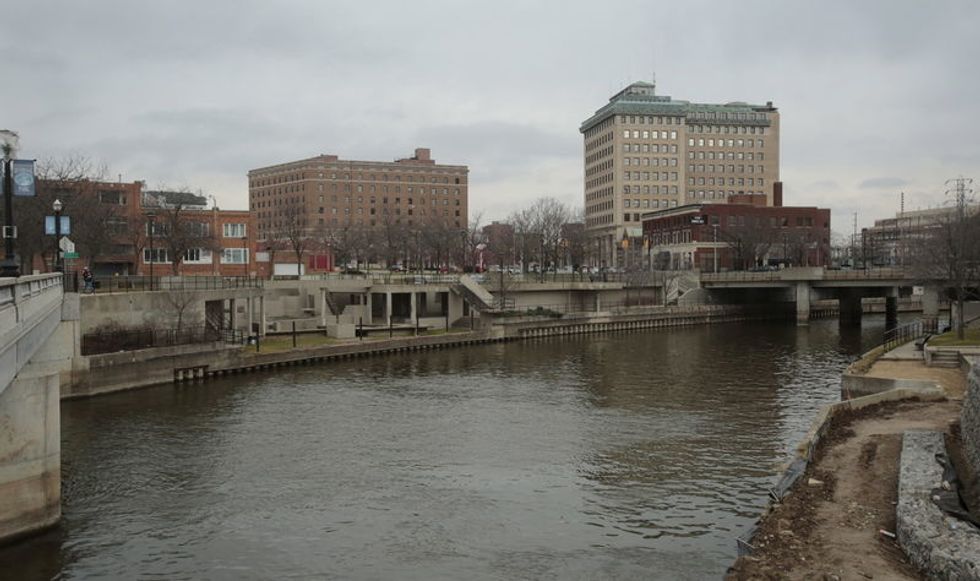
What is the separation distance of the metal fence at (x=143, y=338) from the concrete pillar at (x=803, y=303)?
69.6 meters

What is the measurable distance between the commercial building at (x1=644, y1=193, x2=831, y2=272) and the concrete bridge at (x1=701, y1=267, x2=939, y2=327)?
23.3 metres

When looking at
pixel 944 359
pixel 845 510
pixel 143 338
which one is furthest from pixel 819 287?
pixel 845 510

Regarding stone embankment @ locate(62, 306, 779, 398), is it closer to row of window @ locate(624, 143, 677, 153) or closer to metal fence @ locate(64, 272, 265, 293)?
metal fence @ locate(64, 272, 265, 293)

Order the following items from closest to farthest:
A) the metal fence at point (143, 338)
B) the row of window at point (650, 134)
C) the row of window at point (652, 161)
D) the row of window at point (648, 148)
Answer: the metal fence at point (143, 338) → the row of window at point (652, 161) → the row of window at point (648, 148) → the row of window at point (650, 134)

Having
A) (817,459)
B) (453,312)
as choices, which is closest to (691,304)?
(453,312)

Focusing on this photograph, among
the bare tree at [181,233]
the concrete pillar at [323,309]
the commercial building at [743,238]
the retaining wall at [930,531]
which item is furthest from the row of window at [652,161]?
the retaining wall at [930,531]

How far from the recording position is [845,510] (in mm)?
21297

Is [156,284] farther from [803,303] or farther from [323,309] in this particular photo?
[803,303]

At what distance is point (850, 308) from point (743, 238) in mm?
36092

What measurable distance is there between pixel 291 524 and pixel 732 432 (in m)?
20.2

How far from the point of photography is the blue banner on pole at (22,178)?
86.8 ft

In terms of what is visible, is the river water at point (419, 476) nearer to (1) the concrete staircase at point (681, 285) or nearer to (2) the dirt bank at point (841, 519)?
(2) the dirt bank at point (841, 519)

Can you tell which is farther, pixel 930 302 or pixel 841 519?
pixel 930 302

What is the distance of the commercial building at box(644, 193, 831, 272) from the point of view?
143 meters
